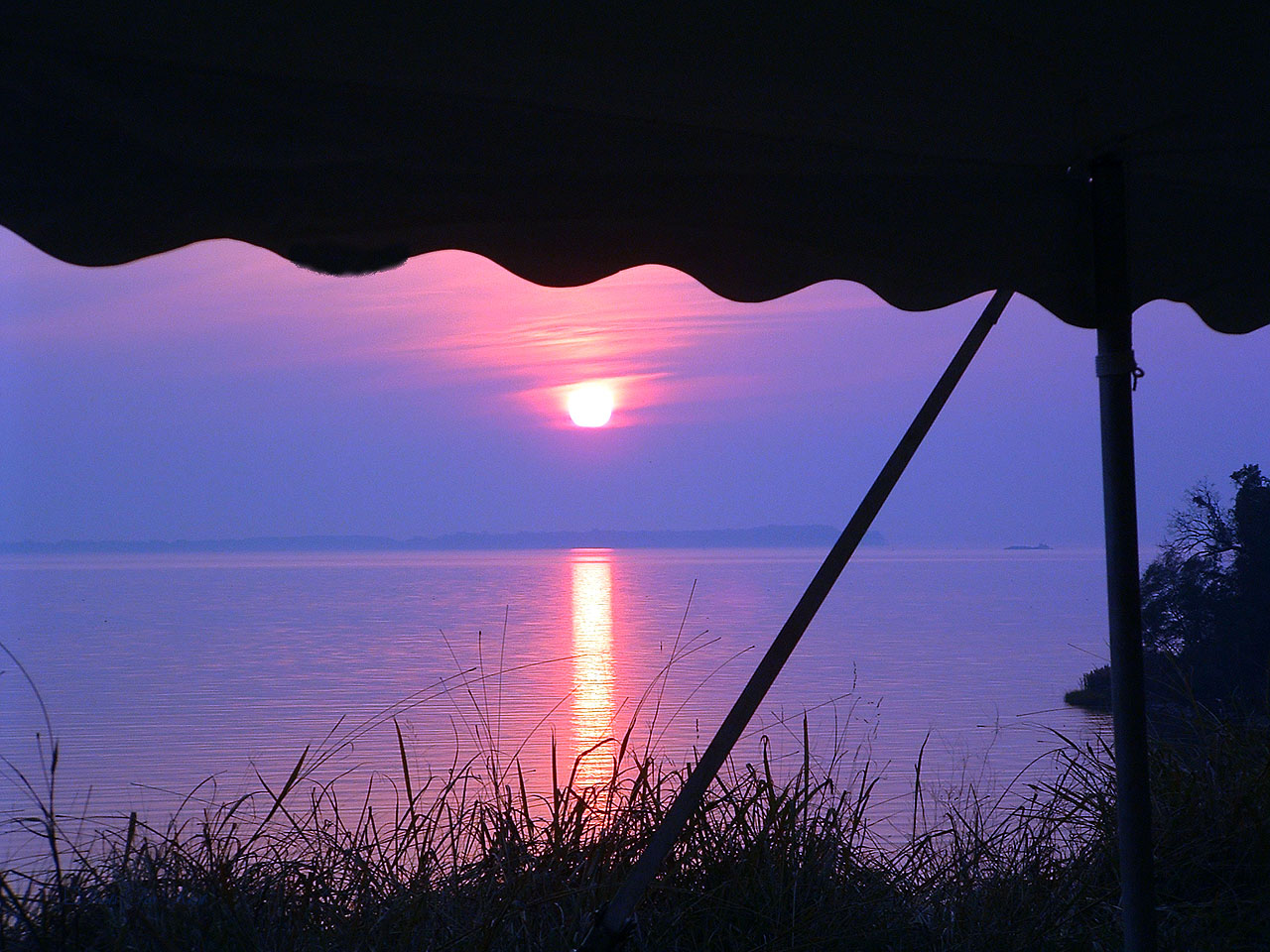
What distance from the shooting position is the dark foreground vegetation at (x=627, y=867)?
1995 mm

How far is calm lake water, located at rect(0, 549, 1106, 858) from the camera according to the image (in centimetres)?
319

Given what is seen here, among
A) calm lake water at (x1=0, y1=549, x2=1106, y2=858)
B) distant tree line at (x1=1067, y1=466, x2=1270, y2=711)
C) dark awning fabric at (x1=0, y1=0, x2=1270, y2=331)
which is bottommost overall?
calm lake water at (x1=0, y1=549, x2=1106, y2=858)

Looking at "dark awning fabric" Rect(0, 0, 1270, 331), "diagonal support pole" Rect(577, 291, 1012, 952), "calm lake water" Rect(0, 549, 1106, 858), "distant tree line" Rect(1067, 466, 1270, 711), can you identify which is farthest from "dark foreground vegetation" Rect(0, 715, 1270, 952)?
"distant tree line" Rect(1067, 466, 1270, 711)

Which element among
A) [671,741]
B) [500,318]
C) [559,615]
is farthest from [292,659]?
[671,741]

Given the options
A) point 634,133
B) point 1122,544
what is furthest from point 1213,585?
point 634,133

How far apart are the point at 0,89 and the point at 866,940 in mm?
2132

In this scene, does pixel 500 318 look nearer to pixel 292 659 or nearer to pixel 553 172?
pixel 553 172

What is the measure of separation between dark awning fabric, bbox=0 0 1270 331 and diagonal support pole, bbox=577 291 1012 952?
0.50ft

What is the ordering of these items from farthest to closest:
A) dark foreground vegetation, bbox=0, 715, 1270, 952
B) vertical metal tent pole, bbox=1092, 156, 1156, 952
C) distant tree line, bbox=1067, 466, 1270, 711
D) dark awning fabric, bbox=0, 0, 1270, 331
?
1. distant tree line, bbox=1067, 466, 1270, 711
2. dark foreground vegetation, bbox=0, 715, 1270, 952
3. vertical metal tent pole, bbox=1092, 156, 1156, 952
4. dark awning fabric, bbox=0, 0, 1270, 331

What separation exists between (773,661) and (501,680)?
2544 mm

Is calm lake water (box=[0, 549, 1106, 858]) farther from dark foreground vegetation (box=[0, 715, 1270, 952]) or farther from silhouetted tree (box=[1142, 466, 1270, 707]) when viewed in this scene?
silhouetted tree (box=[1142, 466, 1270, 707])

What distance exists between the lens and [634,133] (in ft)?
4.70

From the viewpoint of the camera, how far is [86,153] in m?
1.14

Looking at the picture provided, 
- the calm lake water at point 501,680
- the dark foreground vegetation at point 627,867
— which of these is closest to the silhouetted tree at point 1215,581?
the calm lake water at point 501,680
